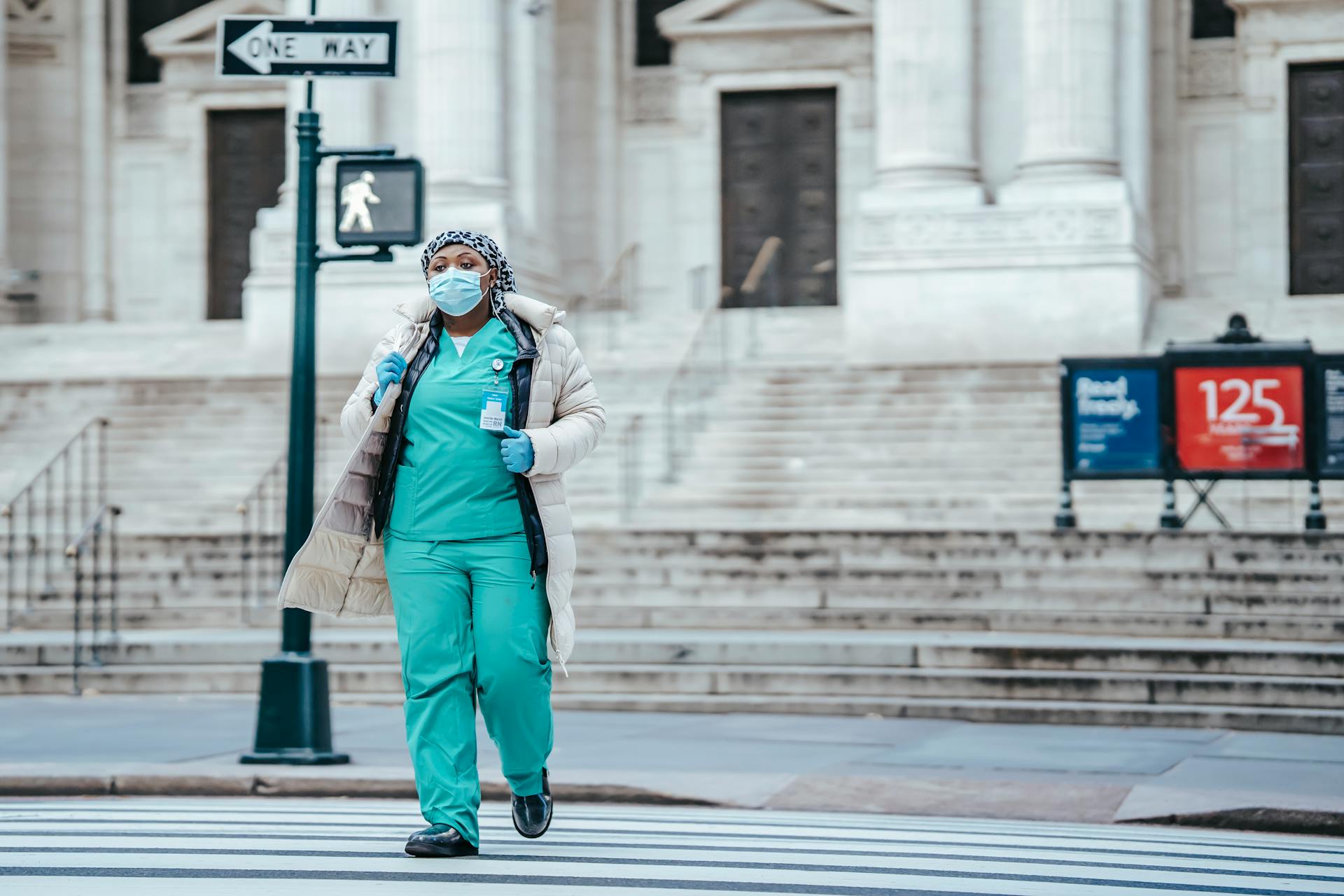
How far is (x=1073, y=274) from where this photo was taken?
74.3 ft

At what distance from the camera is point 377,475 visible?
6.60 m

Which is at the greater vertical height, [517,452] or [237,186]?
[237,186]

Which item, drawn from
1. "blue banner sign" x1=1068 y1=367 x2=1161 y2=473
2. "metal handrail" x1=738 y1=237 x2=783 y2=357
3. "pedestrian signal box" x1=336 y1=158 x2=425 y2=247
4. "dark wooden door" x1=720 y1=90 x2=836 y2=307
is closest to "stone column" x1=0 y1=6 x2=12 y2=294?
"dark wooden door" x1=720 y1=90 x2=836 y2=307

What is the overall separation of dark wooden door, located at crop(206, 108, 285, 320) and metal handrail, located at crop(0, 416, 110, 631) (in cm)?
A: 856

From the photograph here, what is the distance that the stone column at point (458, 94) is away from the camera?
24.8 meters

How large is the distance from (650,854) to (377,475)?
1514mm

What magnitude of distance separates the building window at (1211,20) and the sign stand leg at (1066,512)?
1336 cm

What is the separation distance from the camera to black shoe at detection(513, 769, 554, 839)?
6660mm

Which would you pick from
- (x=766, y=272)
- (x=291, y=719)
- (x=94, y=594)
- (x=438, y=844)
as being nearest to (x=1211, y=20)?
(x=766, y=272)

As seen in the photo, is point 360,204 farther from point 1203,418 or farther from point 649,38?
point 649,38


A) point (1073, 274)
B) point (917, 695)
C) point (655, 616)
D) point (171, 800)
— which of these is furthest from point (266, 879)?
point (1073, 274)

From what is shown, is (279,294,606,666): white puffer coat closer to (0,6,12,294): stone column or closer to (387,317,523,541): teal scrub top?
(387,317,523,541): teal scrub top

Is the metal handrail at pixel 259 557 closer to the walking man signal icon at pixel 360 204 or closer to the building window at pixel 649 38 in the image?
the walking man signal icon at pixel 360 204

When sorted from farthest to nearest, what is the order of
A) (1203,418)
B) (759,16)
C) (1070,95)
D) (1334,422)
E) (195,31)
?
1. (195,31)
2. (759,16)
3. (1070,95)
4. (1203,418)
5. (1334,422)
